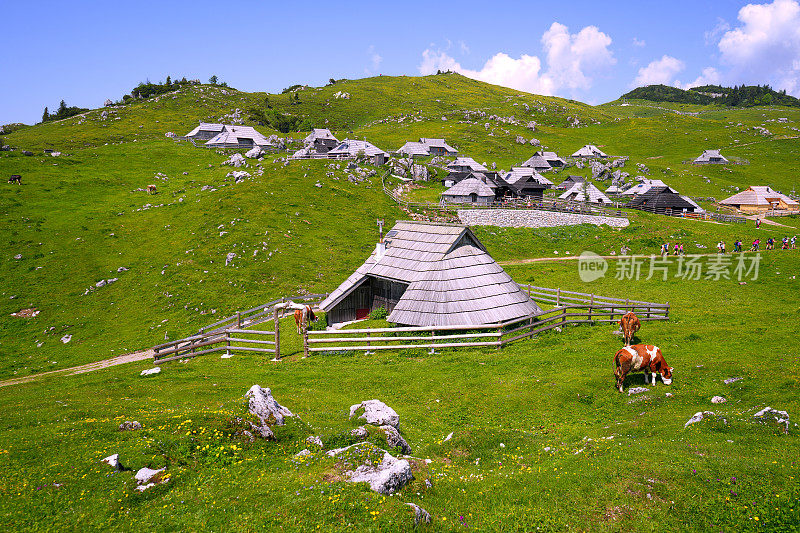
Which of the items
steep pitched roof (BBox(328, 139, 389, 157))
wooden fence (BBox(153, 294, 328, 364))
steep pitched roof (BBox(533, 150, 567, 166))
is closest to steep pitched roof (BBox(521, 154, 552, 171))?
steep pitched roof (BBox(533, 150, 567, 166))

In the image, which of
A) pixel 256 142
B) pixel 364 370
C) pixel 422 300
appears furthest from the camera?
pixel 256 142

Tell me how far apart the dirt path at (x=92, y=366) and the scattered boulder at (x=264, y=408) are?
1725 centimetres

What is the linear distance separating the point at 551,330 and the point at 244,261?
2763 centimetres

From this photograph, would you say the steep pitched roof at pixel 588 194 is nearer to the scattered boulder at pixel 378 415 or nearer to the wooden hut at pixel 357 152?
the wooden hut at pixel 357 152

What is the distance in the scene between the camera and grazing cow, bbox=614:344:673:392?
1567 centimetres

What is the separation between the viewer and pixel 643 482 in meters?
9.32

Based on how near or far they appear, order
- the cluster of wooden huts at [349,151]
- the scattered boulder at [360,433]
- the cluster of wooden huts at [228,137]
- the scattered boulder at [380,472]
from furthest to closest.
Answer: the cluster of wooden huts at [228,137], the cluster of wooden huts at [349,151], the scattered boulder at [360,433], the scattered boulder at [380,472]

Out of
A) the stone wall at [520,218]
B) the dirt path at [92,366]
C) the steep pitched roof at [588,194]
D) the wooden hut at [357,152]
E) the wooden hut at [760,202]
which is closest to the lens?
the dirt path at [92,366]

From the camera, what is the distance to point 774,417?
11.4 metres

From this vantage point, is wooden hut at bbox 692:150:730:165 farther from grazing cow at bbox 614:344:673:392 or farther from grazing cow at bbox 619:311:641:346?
grazing cow at bbox 614:344:673:392

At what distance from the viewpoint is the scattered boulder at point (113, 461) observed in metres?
9.22

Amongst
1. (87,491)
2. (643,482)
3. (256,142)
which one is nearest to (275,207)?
(87,491)

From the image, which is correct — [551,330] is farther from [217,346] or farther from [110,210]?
[110,210]

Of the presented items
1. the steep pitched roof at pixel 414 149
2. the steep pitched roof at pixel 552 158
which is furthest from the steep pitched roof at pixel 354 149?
the steep pitched roof at pixel 552 158
